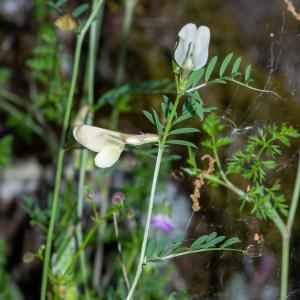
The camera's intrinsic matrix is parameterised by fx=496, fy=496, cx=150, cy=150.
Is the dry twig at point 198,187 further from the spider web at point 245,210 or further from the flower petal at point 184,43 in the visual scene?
the flower petal at point 184,43

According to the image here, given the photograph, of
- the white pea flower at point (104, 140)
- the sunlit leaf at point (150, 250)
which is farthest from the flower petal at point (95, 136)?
the sunlit leaf at point (150, 250)

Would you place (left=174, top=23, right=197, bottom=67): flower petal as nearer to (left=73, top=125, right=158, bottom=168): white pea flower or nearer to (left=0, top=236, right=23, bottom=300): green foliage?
(left=73, top=125, right=158, bottom=168): white pea flower

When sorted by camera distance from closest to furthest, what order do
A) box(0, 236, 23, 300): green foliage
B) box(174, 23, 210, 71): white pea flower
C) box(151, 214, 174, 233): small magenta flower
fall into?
box(174, 23, 210, 71): white pea flower, box(151, 214, 174, 233): small magenta flower, box(0, 236, 23, 300): green foliage

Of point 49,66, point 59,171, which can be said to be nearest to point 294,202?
point 59,171

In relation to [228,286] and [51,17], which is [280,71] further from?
[51,17]

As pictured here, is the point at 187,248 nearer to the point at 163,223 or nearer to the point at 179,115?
the point at 179,115

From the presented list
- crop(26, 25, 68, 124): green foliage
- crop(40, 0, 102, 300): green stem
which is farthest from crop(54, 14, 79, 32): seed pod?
crop(26, 25, 68, 124): green foliage

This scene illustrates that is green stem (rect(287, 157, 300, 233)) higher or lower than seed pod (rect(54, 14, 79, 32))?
lower
